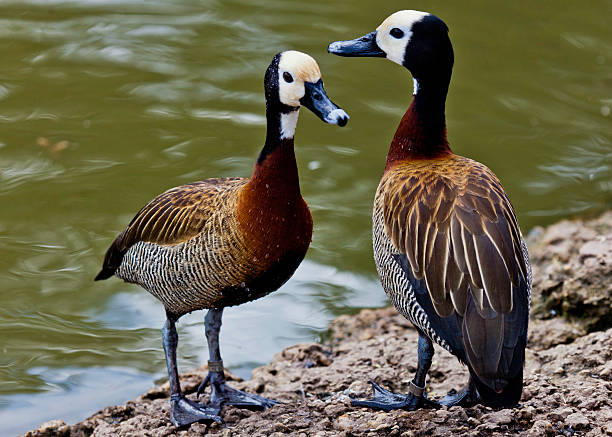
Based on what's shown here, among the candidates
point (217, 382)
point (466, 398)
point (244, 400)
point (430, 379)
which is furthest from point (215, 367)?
point (466, 398)

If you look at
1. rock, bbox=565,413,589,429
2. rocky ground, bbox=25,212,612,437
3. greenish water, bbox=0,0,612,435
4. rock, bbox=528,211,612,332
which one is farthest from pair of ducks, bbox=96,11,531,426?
rock, bbox=528,211,612,332

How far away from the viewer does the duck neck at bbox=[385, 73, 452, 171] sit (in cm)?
523

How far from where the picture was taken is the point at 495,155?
9.11 meters

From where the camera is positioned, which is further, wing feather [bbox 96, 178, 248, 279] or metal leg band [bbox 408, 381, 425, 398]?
wing feather [bbox 96, 178, 248, 279]

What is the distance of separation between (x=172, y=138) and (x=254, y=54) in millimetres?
1783

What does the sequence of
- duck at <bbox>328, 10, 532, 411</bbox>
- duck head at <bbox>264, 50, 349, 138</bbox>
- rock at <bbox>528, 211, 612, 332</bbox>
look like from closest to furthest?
duck at <bbox>328, 10, 532, 411</bbox> < duck head at <bbox>264, 50, 349, 138</bbox> < rock at <bbox>528, 211, 612, 332</bbox>

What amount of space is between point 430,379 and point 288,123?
194 centimetres

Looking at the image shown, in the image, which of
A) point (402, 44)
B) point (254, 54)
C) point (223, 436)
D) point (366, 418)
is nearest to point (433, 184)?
point (402, 44)

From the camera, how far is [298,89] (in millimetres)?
4805

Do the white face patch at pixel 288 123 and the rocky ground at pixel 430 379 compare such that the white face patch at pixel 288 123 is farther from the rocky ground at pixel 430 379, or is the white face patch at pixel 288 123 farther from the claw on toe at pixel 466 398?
the claw on toe at pixel 466 398

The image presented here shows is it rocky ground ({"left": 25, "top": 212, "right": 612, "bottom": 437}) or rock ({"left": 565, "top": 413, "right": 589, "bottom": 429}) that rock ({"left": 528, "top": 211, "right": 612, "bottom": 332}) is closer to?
rocky ground ({"left": 25, "top": 212, "right": 612, "bottom": 437})

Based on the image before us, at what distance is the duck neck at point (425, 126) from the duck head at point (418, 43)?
56mm

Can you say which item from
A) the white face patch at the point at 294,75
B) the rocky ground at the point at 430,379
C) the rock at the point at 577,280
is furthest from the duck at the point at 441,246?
the rock at the point at 577,280

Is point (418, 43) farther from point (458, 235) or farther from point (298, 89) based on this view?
point (458, 235)
